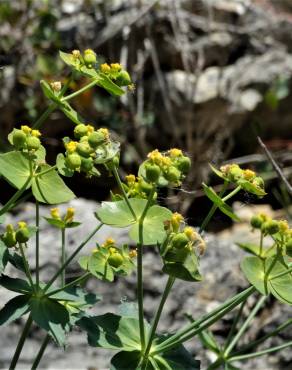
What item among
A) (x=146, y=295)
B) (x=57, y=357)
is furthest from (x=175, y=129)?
(x=57, y=357)

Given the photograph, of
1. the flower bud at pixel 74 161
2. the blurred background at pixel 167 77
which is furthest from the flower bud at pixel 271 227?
the blurred background at pixel 167 77

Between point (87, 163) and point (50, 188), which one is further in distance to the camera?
point (50, 188)

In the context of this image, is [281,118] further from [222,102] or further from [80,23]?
[80,23]

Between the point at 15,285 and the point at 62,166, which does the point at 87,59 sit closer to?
the point at 62,166

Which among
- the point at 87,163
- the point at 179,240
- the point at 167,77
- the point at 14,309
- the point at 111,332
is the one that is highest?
the point at 87,163

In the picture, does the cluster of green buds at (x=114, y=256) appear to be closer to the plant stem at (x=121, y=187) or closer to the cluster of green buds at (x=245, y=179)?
the plant stem at (x=121, y=187)

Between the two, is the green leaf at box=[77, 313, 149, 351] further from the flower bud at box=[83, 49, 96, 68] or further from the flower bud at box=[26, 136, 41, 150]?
the flower bud at box=[83, 49, 96, 68]

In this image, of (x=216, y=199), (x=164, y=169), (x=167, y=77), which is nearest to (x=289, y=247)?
(x=216, y=199)

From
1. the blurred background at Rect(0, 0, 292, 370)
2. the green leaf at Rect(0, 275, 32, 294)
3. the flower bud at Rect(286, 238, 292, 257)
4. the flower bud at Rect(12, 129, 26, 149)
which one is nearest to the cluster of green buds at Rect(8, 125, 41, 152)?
the flower bud at Rect(12, 129, 26, 149)
